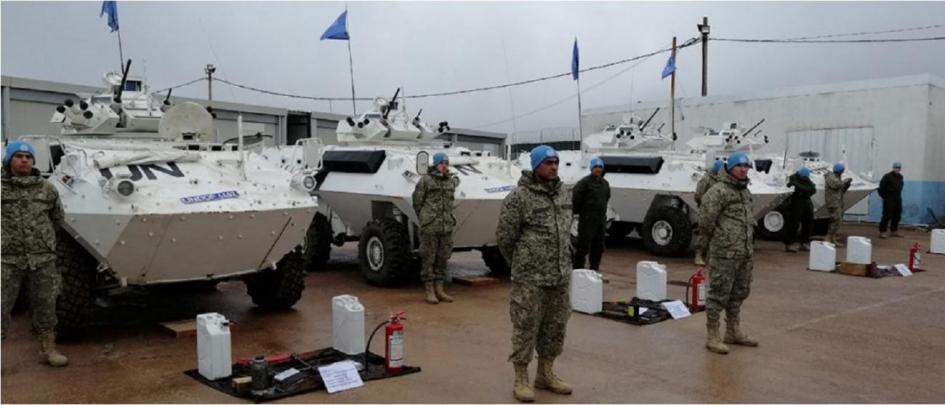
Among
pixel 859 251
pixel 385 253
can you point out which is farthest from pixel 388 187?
pixel 859 251

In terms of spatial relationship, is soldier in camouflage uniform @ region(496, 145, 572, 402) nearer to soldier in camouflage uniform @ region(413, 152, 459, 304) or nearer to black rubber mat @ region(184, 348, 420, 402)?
black rubber mat @ region(184, 348, 420, 402)

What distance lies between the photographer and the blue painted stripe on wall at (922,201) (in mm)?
20766

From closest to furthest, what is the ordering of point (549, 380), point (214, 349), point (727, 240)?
point (549, 380) < point (214, 349) < point (727, 240)

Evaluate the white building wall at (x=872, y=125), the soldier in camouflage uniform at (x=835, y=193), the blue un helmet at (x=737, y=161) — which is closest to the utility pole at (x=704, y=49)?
the white building wall at (x=872, y=125)

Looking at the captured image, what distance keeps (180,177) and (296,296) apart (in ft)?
5.98

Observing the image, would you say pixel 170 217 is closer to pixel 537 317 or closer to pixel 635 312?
pixel 537 317

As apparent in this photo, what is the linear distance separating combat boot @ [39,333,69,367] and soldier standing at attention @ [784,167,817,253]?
39.9 feet

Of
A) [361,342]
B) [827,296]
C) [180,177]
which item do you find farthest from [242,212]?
[827,296]

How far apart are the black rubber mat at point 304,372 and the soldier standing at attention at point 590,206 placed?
14.7 ft

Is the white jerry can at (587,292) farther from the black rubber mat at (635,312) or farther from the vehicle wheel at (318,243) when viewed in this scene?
the vehicle wheel at (318,243)

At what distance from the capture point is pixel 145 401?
5.17 m

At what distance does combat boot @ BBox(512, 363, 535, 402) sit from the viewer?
5.21 m

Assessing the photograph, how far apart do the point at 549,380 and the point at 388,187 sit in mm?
5068

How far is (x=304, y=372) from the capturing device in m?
5.68
